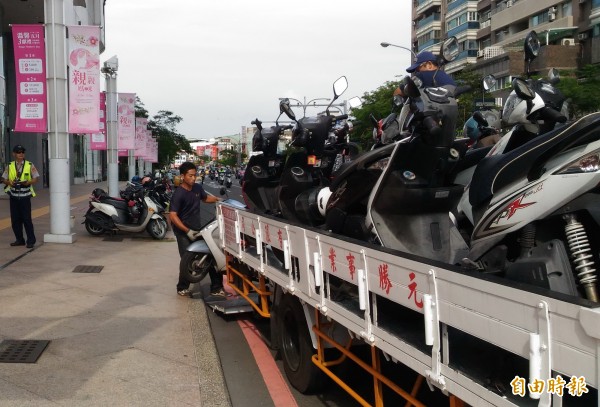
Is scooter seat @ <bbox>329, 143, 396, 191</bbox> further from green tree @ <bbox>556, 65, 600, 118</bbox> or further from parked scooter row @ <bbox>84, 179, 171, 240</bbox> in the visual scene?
green tree @ <bbox>556, 65, 600, 118</bbox>

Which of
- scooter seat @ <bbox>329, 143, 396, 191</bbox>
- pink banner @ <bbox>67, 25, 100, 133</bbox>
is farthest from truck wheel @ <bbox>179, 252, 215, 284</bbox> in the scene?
pink banner @ <bbox>67, 25, 100, 133</bbox>

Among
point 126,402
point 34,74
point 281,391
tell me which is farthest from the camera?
point 34,74

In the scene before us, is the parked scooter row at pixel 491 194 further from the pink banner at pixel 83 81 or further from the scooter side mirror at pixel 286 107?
the pink banner at pixel 83 81

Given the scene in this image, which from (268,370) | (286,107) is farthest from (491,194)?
(286,107)

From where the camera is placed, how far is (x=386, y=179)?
4.40 metres

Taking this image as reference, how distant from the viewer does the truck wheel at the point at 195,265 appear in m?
7.60

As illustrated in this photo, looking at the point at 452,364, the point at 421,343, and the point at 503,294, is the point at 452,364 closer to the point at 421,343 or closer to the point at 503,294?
the point at 421,343

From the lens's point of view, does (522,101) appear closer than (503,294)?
No

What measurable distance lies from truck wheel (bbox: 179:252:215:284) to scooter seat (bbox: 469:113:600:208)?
14.7ft

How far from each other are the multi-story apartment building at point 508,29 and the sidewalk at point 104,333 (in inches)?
823

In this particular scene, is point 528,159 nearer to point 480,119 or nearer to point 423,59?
point 423,59

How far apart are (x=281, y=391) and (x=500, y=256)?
216 centimetres

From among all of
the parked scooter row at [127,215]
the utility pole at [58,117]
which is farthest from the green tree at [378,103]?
the utility pole at [58,117]

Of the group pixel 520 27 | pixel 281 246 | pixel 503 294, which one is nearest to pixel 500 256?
pixel 503 294
